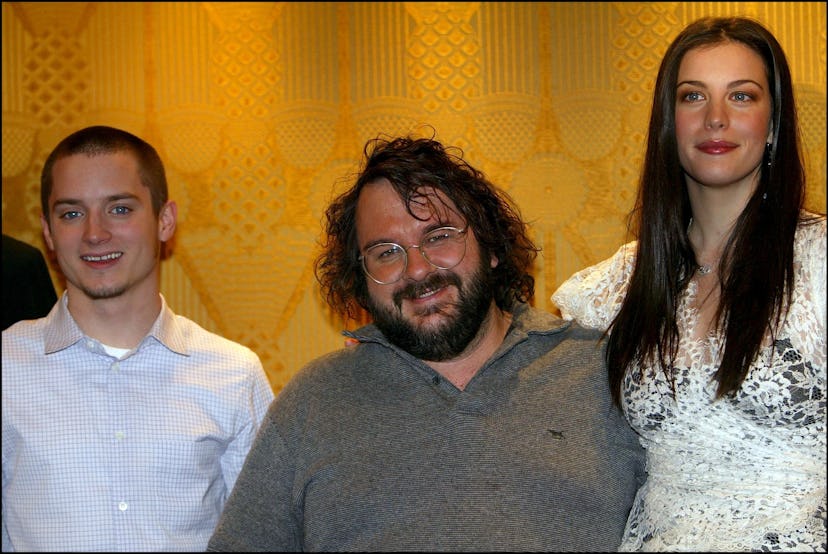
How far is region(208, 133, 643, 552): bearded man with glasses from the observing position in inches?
78.9

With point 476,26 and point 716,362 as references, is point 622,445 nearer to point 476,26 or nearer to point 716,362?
point 716,362

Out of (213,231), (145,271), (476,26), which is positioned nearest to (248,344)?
(213,231)

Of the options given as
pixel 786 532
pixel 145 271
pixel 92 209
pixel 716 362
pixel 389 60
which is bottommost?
pixel 786 532

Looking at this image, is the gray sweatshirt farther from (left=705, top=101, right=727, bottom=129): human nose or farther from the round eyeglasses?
(left=705, top=101, right=727, bottom=129): human nose

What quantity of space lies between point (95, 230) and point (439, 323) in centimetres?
88

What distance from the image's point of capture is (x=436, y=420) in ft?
6.93

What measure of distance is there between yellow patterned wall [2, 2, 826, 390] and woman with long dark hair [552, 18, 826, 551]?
757mm

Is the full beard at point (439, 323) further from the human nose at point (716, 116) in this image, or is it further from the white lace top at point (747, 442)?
the human nose at point (716, 116)

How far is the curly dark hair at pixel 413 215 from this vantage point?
240cm

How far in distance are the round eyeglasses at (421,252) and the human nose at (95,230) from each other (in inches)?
25.9

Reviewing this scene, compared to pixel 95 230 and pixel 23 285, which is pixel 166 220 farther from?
pixel 23 285

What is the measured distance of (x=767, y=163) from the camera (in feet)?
6.64

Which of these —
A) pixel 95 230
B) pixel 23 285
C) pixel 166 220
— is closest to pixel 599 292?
pixel 166 220

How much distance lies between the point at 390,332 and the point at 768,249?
0.93 metres
